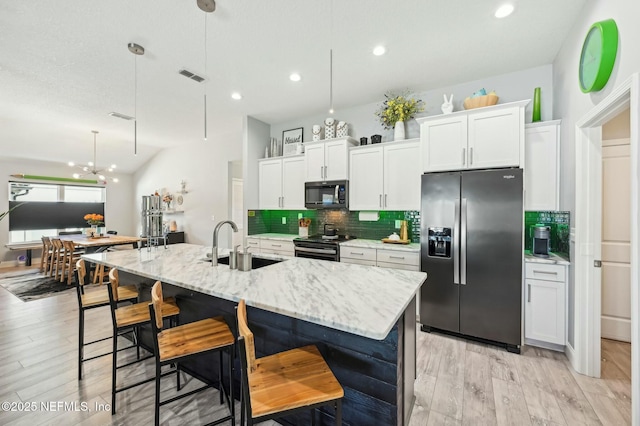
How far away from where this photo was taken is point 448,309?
2.84 m

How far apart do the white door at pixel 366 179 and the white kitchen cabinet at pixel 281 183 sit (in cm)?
92

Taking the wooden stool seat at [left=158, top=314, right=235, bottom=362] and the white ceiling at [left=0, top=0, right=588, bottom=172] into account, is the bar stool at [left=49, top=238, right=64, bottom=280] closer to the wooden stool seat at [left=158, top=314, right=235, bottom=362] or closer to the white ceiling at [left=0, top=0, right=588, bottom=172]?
the white ceiling at [left=0, top=0, right=588, bottom=172]

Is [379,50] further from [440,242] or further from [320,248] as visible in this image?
[320,248]

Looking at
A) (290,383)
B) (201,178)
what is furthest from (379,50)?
(201,178)

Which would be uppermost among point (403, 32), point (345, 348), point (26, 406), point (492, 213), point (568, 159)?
point (403, 32)

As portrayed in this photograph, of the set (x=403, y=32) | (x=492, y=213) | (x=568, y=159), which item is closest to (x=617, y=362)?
(x=492, y=213)

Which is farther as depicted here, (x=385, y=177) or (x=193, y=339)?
(x=385, y=177)

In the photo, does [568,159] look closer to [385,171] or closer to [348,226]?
[385,171]

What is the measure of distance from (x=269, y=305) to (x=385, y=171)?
2.81 m

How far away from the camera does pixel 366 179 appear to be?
379 centimetres

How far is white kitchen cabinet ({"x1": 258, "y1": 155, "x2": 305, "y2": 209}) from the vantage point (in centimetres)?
442

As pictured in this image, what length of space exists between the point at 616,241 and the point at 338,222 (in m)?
3.29

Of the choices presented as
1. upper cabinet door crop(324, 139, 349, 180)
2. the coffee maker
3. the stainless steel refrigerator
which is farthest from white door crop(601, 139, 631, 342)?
upper cabinet door crop(324, 139, 349, 180)

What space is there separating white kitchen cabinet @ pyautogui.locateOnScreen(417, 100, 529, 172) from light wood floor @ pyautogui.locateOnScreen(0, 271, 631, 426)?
75.1 inches
